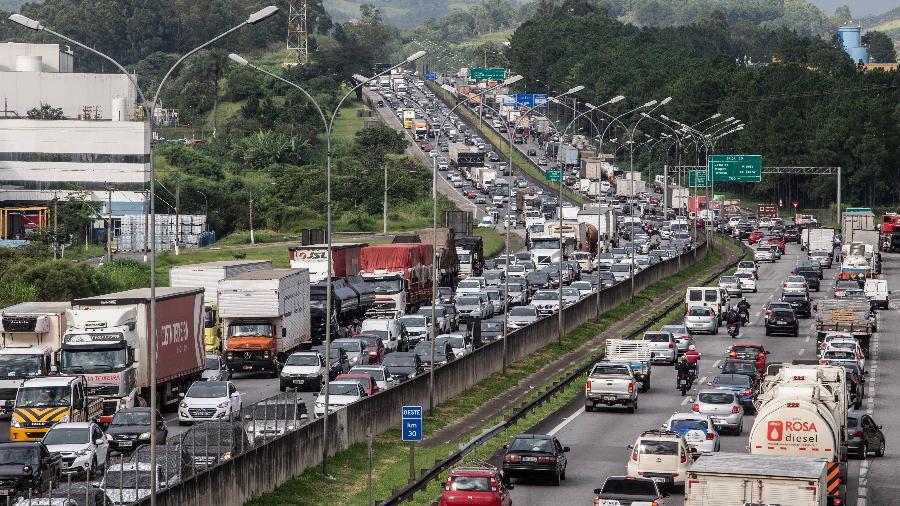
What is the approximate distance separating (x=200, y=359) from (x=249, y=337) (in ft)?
20.9

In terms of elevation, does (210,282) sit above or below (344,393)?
above

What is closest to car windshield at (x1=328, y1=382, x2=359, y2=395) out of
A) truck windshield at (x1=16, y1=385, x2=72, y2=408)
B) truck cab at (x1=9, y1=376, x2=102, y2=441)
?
truck cab at (x1=9, y1=376, x2=102, y2=441)

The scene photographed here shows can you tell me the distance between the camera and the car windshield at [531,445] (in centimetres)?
3953

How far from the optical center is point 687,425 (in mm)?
42781

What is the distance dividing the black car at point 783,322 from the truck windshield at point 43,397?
136ft

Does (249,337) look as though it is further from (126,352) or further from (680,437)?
(680,437)

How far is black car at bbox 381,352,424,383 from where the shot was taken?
188 feet

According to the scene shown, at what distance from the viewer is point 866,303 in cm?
7506

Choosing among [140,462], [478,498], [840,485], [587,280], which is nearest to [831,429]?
[840,485]

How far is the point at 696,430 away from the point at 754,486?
14099 mm

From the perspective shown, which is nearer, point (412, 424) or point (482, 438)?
point (412, 424)

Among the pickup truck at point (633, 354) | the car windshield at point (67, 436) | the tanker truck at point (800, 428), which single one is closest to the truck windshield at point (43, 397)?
the car windshield at point (67, 436)

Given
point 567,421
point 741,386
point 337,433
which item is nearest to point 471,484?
point 337,433

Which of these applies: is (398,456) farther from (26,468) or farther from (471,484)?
(26,468)
